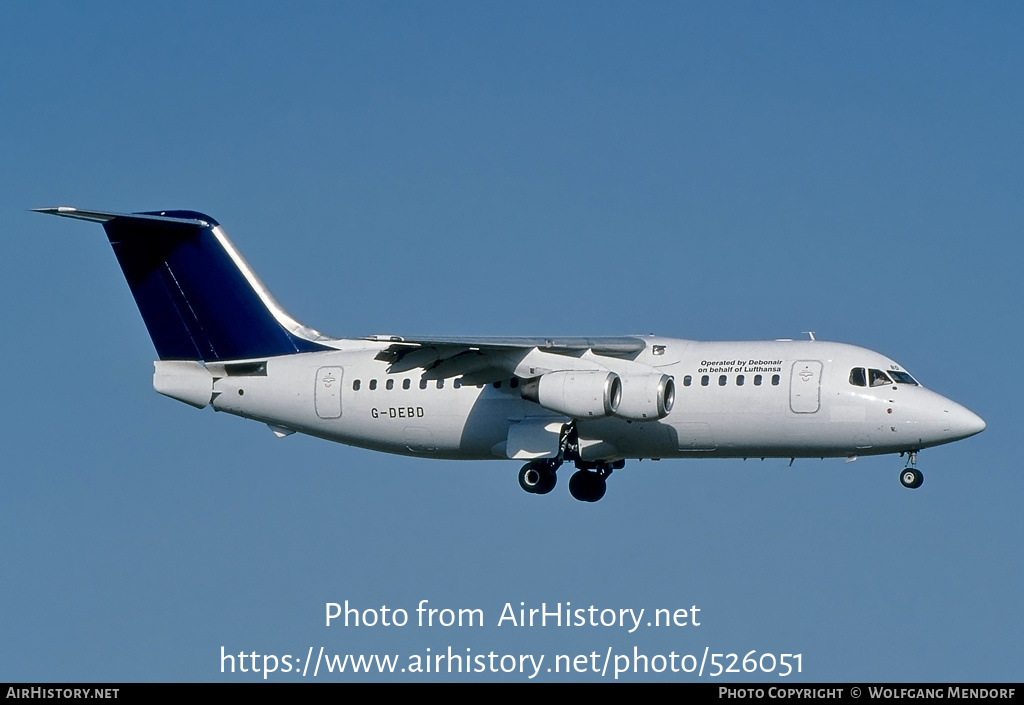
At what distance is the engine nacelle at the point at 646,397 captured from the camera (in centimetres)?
2859

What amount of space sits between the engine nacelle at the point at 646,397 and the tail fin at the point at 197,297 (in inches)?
248

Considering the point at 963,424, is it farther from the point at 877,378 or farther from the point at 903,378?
the point at 877,378

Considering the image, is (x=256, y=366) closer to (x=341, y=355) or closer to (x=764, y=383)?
(x=341, y=355)

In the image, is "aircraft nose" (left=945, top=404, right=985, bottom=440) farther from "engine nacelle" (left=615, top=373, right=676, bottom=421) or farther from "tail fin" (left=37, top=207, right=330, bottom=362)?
"tail fin" (left=37, top=207, right=330, bottom=362)

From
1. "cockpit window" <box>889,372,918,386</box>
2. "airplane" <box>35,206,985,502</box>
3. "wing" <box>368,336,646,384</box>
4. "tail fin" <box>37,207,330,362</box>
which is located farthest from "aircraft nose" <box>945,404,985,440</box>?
"tail fin" <box>37,207,330,362</box>

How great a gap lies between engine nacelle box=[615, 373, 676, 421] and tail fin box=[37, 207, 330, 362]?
6.30 m

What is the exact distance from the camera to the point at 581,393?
28656 mm

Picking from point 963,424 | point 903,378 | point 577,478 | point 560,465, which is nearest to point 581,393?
point 560,465

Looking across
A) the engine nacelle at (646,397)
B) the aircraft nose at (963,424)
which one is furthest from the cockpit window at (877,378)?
the engine nacelle at (646,397)

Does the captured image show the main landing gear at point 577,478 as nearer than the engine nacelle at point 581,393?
No

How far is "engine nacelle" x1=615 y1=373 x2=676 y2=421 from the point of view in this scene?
28594 mm

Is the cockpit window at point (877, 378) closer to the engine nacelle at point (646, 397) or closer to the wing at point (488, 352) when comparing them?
the engine nacelle at point (646, 397)
